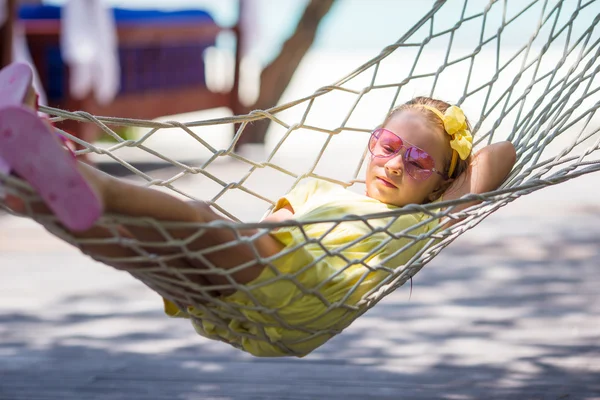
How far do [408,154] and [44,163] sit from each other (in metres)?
0.86

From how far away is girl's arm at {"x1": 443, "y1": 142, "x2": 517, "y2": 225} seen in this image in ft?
5.96

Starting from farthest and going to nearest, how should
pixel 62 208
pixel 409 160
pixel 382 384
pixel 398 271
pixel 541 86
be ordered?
pixel 541 86 → pixel 382 384 → pixel 409 160 → pixel 398 271 → pixel 62 208

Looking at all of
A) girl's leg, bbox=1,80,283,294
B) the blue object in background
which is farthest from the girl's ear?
the blue object in background

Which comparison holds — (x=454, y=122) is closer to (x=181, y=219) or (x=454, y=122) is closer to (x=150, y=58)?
(x=181, y=219)

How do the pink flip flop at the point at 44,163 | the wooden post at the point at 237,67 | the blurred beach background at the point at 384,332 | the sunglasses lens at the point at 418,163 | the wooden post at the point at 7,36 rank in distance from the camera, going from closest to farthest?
the pink flip flop at the point at 44,163
the sunglasses lens at the point at 418,163
the blurred beach background at the point at 384,332
the wooden post at the point at 7,36
the wooden post at the point at 237,67

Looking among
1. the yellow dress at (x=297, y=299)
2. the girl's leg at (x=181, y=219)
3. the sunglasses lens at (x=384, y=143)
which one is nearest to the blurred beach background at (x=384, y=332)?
the sunglasses lens at (x=384, y=143)

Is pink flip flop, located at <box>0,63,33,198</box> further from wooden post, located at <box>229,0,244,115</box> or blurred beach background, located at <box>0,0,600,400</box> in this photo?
wooden post, located at <box>229,0,244,115</box>

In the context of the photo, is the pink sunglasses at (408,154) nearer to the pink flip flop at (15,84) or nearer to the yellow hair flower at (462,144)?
the yellow hair flower at (462,144)

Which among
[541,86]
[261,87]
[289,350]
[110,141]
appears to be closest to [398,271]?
[289,350]

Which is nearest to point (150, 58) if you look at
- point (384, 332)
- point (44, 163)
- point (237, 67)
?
point (237, 67)

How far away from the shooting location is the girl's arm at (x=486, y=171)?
1.82m

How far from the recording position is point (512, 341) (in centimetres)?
240

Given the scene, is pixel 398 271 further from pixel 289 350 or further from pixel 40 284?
pixel 40 284

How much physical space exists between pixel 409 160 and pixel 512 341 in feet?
2.78
